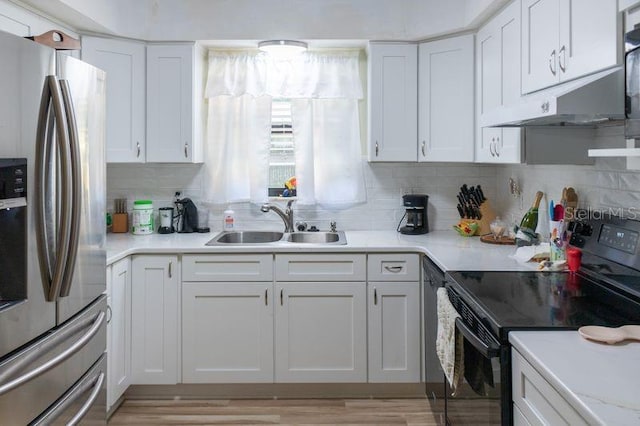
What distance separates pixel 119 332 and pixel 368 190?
1822mm

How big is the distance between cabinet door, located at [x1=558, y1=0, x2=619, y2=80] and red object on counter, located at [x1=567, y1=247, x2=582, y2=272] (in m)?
0.72

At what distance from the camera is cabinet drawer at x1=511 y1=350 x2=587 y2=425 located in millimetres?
1196

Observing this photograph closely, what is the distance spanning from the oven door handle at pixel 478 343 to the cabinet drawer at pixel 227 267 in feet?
4.55

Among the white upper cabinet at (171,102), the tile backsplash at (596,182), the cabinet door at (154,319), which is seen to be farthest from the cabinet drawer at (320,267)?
the tile backsplash at (596,182)

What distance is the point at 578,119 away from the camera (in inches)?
78.2

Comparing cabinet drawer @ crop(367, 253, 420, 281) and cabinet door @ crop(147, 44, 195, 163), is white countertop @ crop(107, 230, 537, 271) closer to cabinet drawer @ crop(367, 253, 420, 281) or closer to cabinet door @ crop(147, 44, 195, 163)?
cabinet drawer @ crop(367, 253, 420, 281)

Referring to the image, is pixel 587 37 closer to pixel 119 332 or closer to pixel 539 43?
pixel 539 43

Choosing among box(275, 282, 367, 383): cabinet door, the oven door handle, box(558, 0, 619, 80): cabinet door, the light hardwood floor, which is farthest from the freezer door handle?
box(558, 0, 619, 80): cabinet door

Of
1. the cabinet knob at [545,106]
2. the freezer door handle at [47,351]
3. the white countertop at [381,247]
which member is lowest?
the freezer door handle at [47,351]

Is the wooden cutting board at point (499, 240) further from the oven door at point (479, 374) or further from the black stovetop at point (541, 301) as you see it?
the oven door at point (479, 374)

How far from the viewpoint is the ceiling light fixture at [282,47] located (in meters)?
3.33

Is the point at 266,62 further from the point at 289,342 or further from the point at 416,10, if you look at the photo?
the point at 289,342

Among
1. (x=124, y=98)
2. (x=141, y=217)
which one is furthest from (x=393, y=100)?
(x=141, y=217)

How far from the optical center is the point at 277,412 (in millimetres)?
3029
